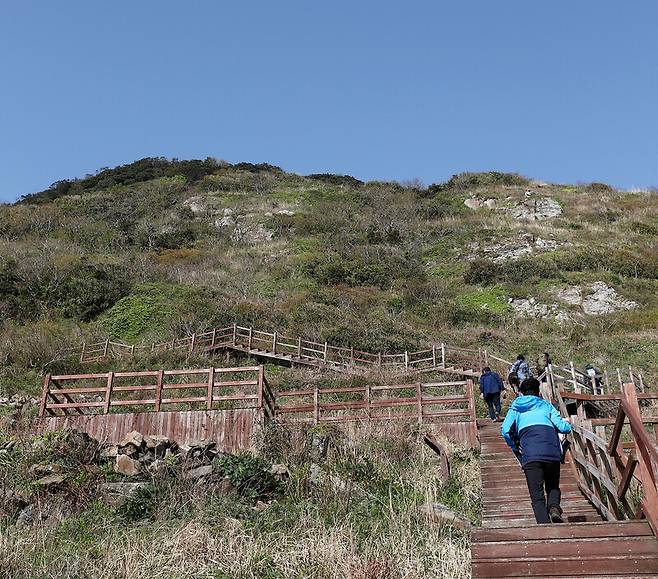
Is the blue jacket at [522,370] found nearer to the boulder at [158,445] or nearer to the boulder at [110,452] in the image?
the boulder at [158,445]

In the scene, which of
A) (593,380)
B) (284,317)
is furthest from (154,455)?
(284,317)

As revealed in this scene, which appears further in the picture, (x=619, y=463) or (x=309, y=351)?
(x=309, y=351)

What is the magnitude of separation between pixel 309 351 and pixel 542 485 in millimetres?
21168

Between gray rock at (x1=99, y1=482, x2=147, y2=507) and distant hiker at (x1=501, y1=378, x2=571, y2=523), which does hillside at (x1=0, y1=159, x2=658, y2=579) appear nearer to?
gray rock at (x1=99, y1=482, x2=147, y2=507)

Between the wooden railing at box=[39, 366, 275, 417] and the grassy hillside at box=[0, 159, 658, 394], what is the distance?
4378 mm

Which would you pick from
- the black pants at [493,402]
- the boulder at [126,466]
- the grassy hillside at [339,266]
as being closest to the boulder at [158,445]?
the boulder at [126,466]

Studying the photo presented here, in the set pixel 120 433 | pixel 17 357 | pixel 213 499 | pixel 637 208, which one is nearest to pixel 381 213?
pixel 637 208

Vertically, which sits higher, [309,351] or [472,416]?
[309,351]

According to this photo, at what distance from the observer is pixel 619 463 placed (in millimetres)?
5887

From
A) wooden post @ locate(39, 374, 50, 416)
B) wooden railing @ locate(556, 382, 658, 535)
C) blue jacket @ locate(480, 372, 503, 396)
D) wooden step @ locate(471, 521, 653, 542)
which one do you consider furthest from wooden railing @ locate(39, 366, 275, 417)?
wooden step @ locate(471, 521, 653, 542)

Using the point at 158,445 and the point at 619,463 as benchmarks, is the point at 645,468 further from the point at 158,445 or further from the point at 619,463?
the point at 158,445

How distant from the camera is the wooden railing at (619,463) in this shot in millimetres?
4703

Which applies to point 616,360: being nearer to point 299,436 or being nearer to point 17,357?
point 299,436

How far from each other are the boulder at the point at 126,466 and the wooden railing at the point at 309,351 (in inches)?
557
